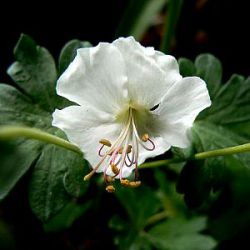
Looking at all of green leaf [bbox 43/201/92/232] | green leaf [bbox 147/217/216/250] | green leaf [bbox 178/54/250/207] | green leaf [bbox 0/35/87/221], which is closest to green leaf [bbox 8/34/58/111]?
green leaf [bbox 0/35/87/221]

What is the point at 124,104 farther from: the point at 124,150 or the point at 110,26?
the point at 110,26

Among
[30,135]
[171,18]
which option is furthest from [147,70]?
[171,18]

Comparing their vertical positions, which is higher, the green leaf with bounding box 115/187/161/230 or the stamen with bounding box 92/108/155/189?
the stamen with bounding box 92/108/155/189

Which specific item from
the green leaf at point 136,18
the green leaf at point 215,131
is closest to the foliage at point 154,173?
the green leaf at point 215,131

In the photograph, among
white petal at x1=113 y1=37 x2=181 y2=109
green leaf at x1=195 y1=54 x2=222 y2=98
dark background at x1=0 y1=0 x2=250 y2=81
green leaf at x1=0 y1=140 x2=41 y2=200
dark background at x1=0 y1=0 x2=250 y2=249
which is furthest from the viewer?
dark background at x1=0 y1=0 x2=250 y2=81

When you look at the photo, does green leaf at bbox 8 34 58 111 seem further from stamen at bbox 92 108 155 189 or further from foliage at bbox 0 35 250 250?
stamen at bbox 92 108 155 189
